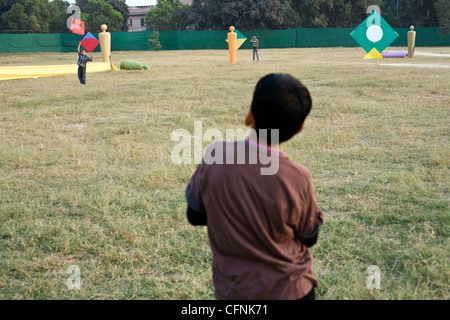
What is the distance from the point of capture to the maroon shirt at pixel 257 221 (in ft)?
4.95

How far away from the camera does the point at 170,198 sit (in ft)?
13.5

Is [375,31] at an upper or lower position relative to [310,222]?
upper

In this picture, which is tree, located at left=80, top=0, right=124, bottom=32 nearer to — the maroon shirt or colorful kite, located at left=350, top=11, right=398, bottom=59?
colorful kite, located at left=350, top=11, right=398, bottom=59

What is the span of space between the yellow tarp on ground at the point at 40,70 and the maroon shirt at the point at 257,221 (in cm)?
1504

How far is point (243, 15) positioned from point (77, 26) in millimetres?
17127

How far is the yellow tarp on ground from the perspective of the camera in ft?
48.6

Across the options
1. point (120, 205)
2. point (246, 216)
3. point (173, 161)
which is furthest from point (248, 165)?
point (173, 161)

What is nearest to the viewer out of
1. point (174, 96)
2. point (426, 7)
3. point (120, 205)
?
Result: point (120, 205)

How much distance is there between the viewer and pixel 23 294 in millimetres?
2666

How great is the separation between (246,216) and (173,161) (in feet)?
12.3

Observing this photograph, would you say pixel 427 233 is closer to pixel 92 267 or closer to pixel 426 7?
pixel 92 267

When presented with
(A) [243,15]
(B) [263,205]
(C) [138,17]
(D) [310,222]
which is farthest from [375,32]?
(C) [138,17]

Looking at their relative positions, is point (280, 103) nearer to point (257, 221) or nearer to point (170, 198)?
point (257, 221)

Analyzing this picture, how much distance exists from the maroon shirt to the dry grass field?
3.67 ft
